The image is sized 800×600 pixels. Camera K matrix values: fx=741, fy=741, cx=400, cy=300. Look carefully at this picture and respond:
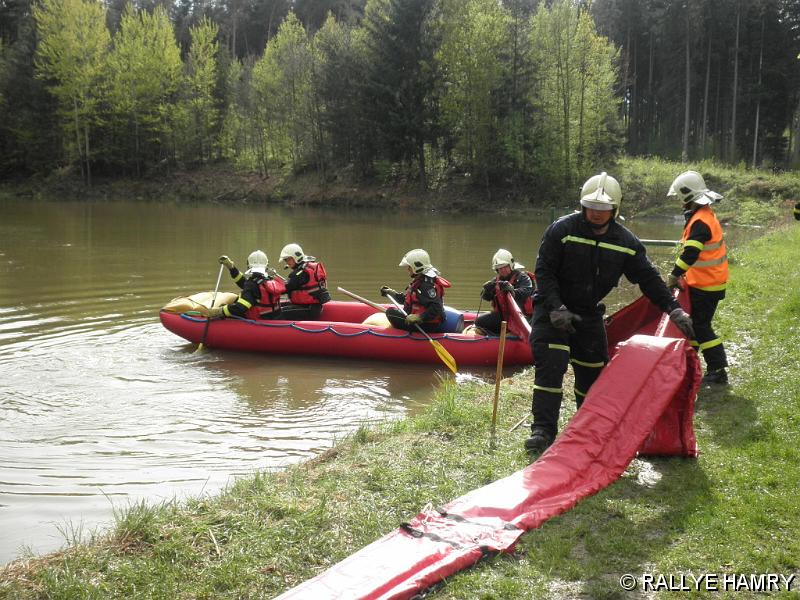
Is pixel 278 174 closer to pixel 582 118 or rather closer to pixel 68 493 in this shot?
pixel 582 118

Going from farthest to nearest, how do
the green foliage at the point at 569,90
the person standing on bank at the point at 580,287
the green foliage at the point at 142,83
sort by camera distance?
the green foliage at the point at 142,83 → the green foliage at the point at 569,90 → the person standing on bank at the point at 580,287

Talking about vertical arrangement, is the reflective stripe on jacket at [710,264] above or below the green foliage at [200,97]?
below

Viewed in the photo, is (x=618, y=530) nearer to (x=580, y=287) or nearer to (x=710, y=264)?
(x=580, y=287)

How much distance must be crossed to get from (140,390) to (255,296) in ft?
7.81

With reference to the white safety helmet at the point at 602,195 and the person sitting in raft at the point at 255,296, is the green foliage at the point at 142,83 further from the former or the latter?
the white safety helmet at the point at 602,195

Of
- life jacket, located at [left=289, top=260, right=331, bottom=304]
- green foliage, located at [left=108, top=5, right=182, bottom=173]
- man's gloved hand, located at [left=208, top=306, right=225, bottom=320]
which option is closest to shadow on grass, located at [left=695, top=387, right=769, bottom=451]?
life jacket, located at [left=289, top=260, right=331, bottom=304]

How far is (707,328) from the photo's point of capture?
661cm

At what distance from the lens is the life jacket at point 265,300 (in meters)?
10.5

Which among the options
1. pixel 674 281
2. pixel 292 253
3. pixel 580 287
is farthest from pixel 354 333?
pixel 580 287

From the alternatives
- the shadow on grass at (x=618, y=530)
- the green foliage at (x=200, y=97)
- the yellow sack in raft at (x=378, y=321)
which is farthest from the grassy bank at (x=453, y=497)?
the green foliage at (x=200, y=97)

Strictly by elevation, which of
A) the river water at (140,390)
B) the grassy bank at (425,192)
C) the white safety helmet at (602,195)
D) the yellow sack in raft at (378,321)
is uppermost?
the grassy bank at (425,192)

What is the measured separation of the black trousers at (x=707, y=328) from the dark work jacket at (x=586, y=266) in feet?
5.02

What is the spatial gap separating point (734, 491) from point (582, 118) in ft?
111

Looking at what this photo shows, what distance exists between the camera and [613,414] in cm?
466
